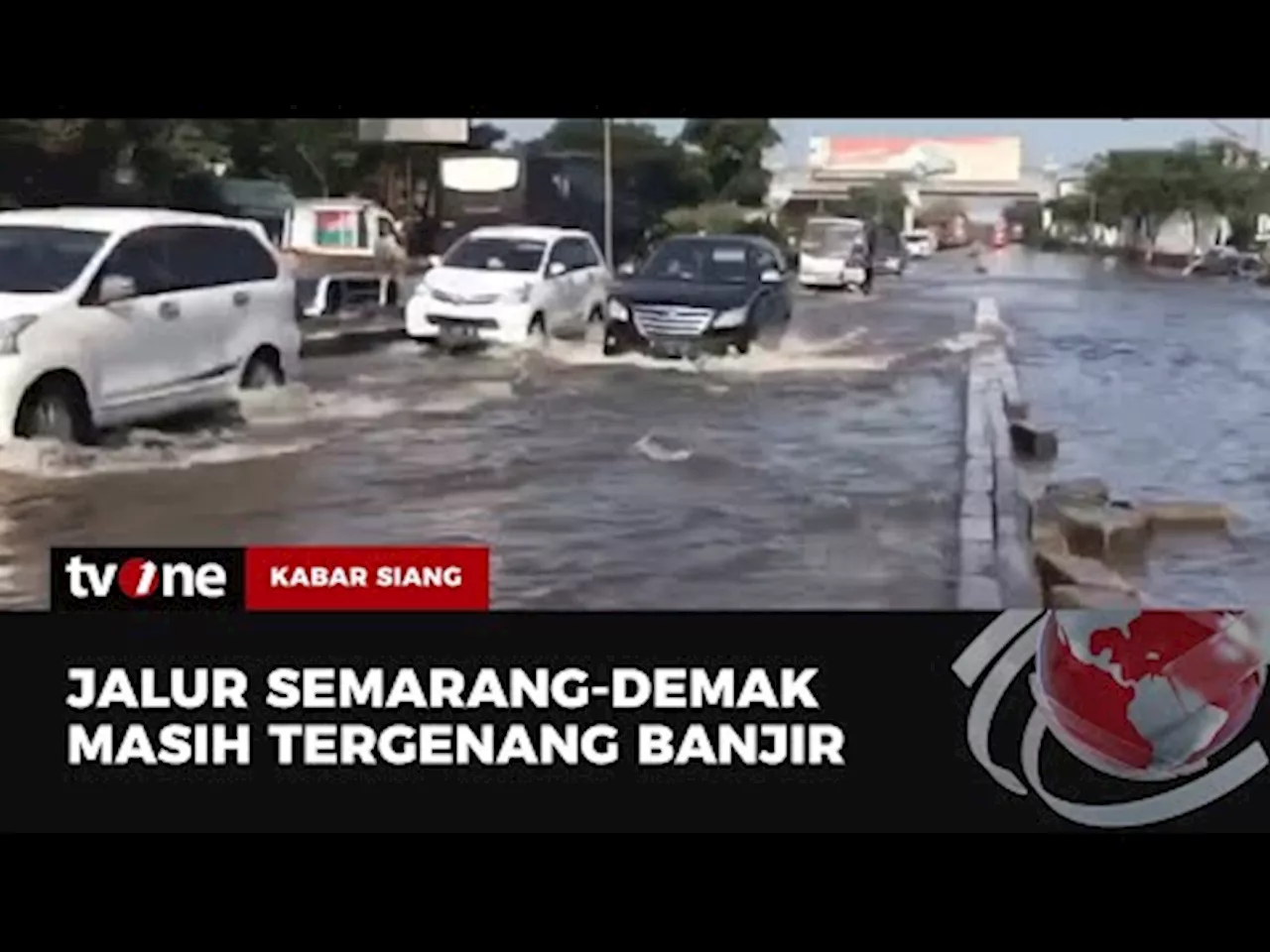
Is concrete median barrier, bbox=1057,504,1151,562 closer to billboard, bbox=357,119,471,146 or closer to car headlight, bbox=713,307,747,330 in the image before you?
car headlight, bbox=713,307,747,330

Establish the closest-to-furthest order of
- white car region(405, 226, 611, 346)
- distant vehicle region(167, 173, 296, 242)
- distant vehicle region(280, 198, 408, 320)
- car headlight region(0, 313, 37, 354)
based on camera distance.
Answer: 1. car headlight region(0, 313, 37, 354)
2. distant vehicle region(167, 173, 296, 242)
3. distant vehicle region(280, 198, 408, 320)
4. white car region(405, 226, 611, 346)

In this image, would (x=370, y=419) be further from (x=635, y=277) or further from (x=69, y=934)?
(x=69, y=934)

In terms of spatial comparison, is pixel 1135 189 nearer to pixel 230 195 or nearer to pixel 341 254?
pixel 341 254

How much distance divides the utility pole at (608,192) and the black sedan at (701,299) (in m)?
0.07

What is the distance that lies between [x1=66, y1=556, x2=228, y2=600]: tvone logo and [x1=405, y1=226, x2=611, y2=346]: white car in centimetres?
78

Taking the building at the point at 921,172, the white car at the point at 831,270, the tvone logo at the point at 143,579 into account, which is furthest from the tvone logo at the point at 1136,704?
the tvone logo at the point at 143,579

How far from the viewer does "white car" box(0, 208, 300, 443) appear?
4.54 metres

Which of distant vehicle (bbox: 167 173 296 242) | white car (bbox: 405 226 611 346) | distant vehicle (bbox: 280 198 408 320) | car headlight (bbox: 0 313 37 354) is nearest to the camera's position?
car headlight (bbox: 0 313 37 354)

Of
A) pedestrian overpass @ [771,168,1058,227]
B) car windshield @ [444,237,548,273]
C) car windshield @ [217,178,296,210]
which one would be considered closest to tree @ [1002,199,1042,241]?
pedestrian overpass @ [771,168,1058,227]

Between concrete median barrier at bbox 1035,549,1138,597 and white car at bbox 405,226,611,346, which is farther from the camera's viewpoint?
white car at bbox 405,226,611,346

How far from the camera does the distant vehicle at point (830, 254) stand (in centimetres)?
483

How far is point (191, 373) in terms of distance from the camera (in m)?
4.70
